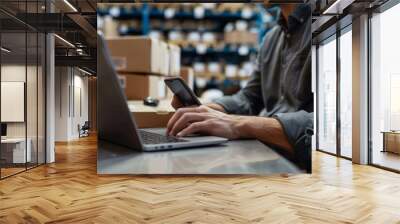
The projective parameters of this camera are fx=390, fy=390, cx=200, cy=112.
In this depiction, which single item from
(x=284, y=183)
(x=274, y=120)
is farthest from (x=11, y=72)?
Result: (x=284, y=183)

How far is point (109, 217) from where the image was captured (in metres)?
3.14

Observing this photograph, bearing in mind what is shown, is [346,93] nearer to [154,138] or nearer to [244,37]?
[244,37]

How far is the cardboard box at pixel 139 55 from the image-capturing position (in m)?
4.07

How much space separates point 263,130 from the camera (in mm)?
4258

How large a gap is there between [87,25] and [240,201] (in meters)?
4.26

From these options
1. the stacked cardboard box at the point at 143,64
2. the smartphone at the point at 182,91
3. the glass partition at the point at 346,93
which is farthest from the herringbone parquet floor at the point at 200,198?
the glass partition at the point at 346,93

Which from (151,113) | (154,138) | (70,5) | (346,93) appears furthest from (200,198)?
(346,93)

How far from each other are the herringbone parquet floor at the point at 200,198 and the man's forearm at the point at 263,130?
1.76 feet

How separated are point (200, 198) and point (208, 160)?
1.83ft

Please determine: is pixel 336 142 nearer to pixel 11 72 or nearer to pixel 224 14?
pixel 224 14

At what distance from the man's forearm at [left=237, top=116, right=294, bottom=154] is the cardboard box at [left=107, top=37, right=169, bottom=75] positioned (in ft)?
3.36

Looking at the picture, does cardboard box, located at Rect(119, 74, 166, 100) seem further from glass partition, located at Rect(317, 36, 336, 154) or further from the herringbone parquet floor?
glass partition, located at Rect(317, 36, 336, 154)

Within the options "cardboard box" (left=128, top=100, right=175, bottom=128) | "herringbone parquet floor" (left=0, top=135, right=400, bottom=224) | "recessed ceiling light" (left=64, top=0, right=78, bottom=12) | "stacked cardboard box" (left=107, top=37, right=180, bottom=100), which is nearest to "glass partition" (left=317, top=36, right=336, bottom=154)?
"herringbone parquet floor" (left=0, top=135, right=400, bottom=224)

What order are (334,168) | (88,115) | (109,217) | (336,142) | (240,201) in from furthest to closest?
1. (336,142)
2. (88,115)
3. (334,168)
4. (240,201)
5. (109,217)
